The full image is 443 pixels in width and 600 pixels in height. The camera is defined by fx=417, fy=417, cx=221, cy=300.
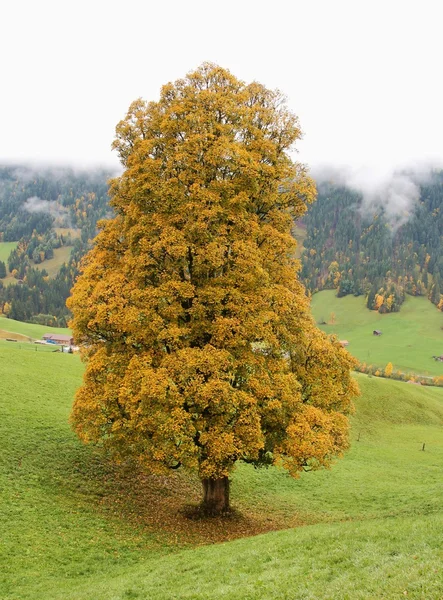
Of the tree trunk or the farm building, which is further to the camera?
the farm building

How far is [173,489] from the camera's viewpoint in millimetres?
27438

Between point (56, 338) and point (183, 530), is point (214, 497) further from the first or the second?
point (56, 338)

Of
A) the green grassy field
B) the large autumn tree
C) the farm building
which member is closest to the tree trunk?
the large autumn tree

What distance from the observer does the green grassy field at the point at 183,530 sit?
1309 cm

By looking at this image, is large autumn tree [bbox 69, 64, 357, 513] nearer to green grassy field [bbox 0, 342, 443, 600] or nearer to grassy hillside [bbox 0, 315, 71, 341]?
green grassy field [bbox 0, 342, 443, 600]

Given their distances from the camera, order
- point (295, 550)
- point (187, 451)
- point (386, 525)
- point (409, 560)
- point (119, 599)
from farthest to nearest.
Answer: point (187, 451) < point (386, 525) < point (295, 550) < point (119, 599) < point (409, 560)

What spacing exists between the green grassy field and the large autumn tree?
136 inches

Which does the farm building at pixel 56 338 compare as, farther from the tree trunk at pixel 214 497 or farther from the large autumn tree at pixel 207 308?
the large autumn tree at pixel 207 308

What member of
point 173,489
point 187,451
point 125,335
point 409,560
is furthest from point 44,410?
point 409,560

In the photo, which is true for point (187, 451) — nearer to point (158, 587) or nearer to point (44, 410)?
point (158, 587)

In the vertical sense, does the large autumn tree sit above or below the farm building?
above

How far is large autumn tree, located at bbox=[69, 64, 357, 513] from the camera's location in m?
19.8

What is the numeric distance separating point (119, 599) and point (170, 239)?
14.6m

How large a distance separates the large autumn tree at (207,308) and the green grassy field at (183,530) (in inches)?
136
